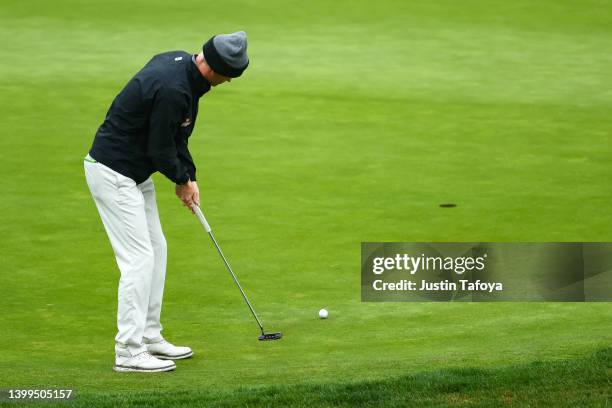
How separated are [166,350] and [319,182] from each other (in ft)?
16.3

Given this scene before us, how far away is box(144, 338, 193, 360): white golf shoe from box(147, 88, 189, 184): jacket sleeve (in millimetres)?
1127

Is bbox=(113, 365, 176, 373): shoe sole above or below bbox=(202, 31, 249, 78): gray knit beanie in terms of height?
below

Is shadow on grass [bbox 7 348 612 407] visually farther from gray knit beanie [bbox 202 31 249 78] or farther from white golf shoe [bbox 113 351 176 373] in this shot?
gray knit beanie [bbox 202 31 249 78]

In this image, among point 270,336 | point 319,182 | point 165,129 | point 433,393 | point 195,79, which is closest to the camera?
point 433,393

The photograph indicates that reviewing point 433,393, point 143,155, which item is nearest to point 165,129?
point 143,155

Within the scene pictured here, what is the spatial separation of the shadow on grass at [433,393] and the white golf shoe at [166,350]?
3.33ft

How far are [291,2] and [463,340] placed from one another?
1546 cm

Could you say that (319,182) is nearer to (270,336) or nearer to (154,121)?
(270,336)

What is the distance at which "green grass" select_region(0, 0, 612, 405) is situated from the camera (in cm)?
795

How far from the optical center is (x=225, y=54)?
25.1 feet

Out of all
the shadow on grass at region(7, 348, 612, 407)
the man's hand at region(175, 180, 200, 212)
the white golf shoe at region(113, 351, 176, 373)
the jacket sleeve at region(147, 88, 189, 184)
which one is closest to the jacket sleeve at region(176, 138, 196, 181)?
the man's hand at region(175, 180, 200, 212)

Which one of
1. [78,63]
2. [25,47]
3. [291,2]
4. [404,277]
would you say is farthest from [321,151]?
[291,2]

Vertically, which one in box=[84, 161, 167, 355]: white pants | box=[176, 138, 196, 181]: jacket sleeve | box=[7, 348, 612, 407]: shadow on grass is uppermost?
box=[176, 138, 196, 181]: jacket sleeve

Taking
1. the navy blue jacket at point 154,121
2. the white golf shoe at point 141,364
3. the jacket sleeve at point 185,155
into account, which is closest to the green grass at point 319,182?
the white golf shoe at point 141,364
